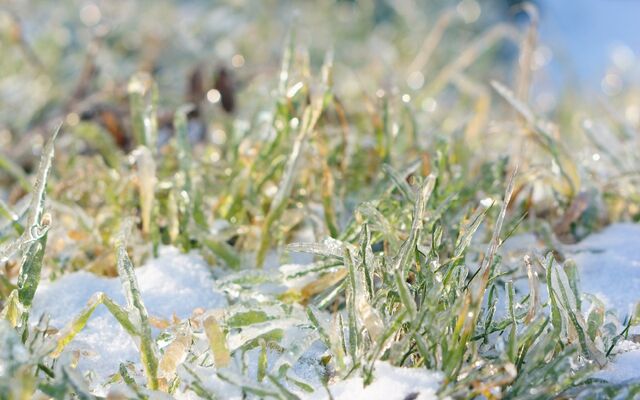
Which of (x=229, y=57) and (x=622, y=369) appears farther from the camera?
(x=229, y=57)

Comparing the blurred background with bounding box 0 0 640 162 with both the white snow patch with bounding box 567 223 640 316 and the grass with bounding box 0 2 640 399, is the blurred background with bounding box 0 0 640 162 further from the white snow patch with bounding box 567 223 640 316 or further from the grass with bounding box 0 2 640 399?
the white snow patch with bounding box 567 223 640 316

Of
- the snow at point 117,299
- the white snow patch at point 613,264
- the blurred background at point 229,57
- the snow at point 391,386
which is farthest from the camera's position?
the blurred background at point 229,57

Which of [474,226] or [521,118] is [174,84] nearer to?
[521,118]

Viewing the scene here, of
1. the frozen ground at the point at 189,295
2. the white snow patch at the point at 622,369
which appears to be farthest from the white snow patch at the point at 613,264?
the white snow patch at the point at 622,369

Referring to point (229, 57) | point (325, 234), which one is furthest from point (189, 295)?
point (229, 57)

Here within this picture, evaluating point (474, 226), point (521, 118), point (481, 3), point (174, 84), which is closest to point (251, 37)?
point (174, 84)

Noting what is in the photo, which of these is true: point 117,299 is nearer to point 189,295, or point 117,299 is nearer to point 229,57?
point 189,295

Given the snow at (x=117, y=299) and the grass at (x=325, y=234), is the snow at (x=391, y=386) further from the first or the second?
the snow at (x=117, y=299)

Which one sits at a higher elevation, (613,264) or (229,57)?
(229,57)
